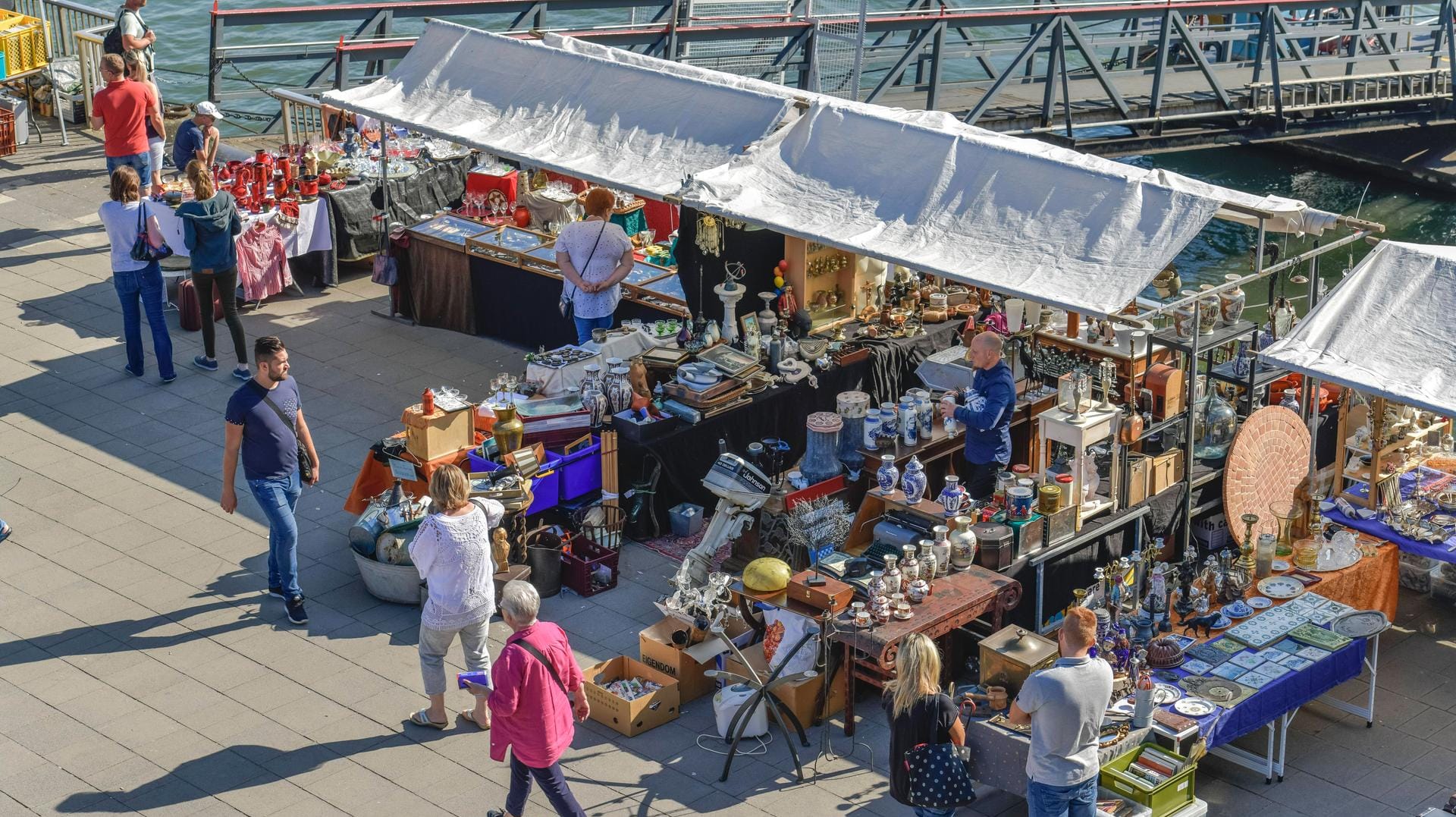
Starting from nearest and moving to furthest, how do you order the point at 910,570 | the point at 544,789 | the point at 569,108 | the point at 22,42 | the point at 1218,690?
the point at 544,789, the point at 1218,690, the point at 910,570, the point at 569,108, the point at 22,42

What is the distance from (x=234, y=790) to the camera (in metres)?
8.16

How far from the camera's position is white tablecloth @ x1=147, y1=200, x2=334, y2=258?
1373 centimetres

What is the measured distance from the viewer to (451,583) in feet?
27.0


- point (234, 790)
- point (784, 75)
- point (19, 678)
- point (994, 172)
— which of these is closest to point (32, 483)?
point (19, 678)

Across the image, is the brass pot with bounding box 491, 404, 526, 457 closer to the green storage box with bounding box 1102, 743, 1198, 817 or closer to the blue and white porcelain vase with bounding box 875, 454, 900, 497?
the blue and white porcelain vase with bounding box 875, 454, 900, 497

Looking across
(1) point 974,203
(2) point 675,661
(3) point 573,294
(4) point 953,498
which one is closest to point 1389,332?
(4) point 953,498

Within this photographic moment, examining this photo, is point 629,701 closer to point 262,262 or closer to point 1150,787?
point 1150,787

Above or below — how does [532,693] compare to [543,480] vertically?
above

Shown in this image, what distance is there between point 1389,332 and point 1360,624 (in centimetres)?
151

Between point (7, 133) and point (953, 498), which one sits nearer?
point (953, 498)

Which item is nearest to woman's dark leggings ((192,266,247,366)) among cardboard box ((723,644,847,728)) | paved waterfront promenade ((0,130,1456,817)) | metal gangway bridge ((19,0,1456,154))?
paved waterfront promenade ((0,130,1456,817))

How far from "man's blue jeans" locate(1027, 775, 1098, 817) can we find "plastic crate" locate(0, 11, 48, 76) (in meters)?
13.8

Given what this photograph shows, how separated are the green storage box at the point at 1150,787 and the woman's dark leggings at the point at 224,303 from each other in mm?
7258

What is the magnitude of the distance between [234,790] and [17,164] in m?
10.8
